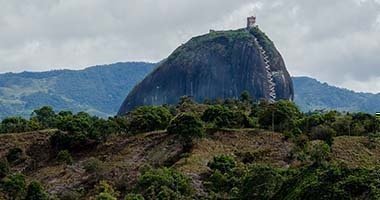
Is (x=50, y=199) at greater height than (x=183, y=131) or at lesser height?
lesser

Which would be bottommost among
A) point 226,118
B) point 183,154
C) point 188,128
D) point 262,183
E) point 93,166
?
point 93,166

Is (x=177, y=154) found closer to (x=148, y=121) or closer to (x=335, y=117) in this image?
(x=148, y=121)

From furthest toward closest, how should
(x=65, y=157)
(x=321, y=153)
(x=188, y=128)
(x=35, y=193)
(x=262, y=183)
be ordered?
(x=65, y=157), (x=188, y=128), (x=321, y=153), (x=35, y=193), (x=262, y=183)

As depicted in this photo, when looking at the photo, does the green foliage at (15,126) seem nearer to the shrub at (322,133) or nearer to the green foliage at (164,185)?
the green foliage at (164,185)

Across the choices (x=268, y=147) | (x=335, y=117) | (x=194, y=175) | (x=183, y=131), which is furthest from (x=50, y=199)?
(x=335, y=117)

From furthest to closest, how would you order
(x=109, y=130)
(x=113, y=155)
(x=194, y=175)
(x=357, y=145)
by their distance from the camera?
(x=109, y=130), (x=113, y=155), (x=357, y=145), (x=194, y=175)

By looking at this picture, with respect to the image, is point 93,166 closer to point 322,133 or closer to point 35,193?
point 35,193

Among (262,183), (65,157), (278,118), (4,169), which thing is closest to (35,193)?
(4,169)
